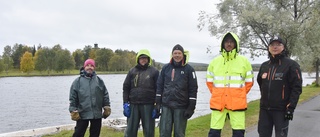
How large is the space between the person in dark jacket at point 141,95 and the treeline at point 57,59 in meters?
100

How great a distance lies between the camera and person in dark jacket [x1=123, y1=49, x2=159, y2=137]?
20.1ft

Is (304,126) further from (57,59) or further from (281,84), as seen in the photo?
(57,59)

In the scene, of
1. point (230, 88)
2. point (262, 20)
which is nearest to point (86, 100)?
point (230, 88)

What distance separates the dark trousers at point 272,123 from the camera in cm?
500

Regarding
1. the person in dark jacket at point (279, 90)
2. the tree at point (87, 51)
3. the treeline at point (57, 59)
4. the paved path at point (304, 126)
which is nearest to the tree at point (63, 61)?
the treeline at point (57, 59)

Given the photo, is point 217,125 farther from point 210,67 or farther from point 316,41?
point 316,41

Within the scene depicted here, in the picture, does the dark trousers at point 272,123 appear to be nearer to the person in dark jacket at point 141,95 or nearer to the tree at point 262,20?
the person in dark jacket at point 141,95

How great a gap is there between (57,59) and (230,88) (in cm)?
10476

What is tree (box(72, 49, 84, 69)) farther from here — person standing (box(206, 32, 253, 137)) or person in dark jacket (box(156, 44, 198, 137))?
person standing (box(206, 32, 253, 137))

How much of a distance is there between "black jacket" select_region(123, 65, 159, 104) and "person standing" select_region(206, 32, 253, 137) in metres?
1.44

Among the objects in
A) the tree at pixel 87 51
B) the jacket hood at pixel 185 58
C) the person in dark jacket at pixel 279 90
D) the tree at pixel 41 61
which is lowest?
the person in dark jacket at pixel 279 90

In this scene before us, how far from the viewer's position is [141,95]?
20.0 ft

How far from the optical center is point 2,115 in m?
22.8

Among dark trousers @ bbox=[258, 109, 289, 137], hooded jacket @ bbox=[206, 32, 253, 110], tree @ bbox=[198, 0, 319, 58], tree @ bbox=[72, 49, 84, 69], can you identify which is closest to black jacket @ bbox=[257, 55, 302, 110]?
dark trousers @ bbox=[258, 109, 289, 137]
